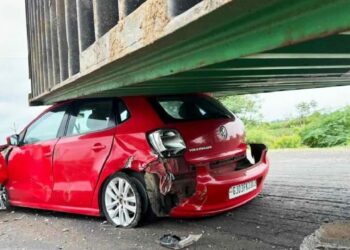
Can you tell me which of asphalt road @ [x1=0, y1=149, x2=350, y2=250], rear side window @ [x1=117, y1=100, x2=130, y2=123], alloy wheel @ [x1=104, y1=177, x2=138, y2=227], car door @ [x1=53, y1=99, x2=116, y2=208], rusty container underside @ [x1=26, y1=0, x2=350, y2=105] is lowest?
asphalt road @ [x1=0, y1=149, x2=350, y2=250]

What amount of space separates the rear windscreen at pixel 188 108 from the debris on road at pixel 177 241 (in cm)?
122

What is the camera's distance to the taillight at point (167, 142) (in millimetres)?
4715

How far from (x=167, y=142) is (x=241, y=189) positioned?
982 mm

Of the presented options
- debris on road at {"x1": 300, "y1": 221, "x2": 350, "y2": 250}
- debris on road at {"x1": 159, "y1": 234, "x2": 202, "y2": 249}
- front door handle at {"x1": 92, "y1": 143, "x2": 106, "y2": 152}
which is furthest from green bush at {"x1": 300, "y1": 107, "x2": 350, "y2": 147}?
debris on road at {"x1": 300, "y1": 221, "x2": 350, "y2": 250}

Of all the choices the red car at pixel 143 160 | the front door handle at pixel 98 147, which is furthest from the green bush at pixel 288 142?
the front door handle at pixel 98 147

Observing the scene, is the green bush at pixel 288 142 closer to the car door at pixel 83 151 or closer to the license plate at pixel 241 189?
the license plate at pixel 241 189

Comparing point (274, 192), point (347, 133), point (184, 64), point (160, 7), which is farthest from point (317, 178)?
point (347, 133)

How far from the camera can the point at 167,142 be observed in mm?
4785

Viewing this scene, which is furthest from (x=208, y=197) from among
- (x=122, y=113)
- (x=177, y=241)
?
(x=122, y=113)

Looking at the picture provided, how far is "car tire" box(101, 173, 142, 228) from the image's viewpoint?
4.86m

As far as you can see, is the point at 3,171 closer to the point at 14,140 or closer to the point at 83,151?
the point at 14,140

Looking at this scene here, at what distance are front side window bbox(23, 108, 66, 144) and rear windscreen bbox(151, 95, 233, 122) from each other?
149cm

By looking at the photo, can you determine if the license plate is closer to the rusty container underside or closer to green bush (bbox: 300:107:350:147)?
the rusty container underside

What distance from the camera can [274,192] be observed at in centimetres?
619
